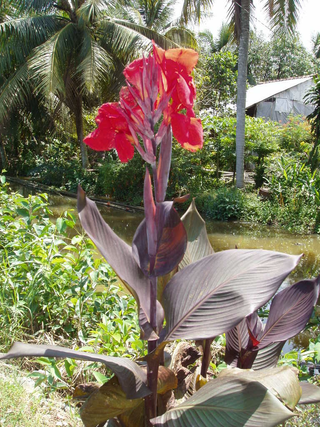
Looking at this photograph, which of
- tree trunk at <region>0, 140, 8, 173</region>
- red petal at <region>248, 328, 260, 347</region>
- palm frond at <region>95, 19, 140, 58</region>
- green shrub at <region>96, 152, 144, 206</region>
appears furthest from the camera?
tree trunk at <region>0, 140, 8, 173</region>

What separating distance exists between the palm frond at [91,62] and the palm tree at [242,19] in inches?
104

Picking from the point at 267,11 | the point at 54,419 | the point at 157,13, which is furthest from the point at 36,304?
the point at 157,13

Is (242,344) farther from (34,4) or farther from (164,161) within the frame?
(34,4)

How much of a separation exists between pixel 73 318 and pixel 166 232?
1.43m

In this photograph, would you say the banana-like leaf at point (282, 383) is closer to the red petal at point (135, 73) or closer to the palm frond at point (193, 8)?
the red petal at point (135, 73)

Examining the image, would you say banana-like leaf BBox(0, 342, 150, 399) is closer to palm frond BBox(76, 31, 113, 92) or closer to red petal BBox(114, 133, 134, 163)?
red petal BBox(114, 133, 134, 163)

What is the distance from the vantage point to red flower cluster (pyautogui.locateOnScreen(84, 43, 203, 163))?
3.15ft

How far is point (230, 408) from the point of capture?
949 mm

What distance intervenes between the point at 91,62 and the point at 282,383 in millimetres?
10870

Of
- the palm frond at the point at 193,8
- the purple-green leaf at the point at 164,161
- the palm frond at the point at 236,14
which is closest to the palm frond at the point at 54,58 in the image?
the palm frond at the point at 193,8

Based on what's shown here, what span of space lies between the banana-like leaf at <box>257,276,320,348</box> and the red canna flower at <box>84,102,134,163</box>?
0.68m

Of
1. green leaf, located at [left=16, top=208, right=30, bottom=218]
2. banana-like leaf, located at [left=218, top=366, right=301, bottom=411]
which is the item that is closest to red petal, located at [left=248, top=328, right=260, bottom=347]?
banana-like leaf, located at [left=218, top=366, right=301, bottom=411]

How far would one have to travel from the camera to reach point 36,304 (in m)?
2.19

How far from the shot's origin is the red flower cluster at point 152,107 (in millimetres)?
961
